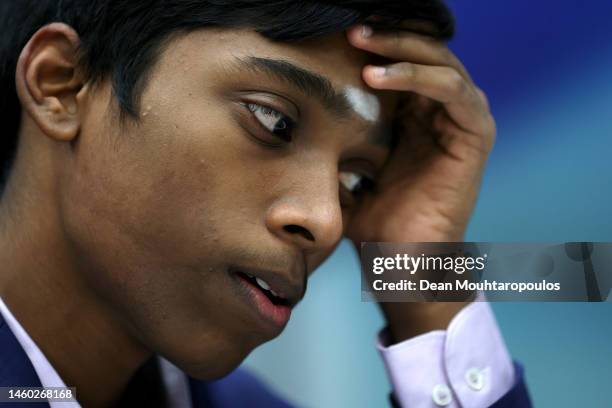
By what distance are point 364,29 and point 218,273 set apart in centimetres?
46

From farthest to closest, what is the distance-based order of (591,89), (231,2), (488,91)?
(488,91) < (591,89) < (231,2)

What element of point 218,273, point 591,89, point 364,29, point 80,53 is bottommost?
point 218,273

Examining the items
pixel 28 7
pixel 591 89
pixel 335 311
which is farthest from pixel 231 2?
pixel 335 311

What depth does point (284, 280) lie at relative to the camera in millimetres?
1140

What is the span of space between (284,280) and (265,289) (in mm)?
41

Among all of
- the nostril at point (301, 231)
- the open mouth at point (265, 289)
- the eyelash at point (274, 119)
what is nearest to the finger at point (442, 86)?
the eyelash at point (274, 119)

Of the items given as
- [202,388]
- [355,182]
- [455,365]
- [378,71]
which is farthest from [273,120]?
[202,388]

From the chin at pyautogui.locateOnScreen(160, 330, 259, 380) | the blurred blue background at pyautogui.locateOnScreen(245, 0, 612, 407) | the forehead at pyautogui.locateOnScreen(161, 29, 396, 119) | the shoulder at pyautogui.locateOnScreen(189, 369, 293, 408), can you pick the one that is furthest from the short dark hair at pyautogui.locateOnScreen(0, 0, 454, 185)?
the shoulder at pyautogui.locateOnScreen(189, 369, 293, 408)

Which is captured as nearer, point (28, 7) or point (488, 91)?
point (28, 7)

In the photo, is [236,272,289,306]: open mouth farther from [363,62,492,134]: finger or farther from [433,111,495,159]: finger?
[433,111,495,159]: finger

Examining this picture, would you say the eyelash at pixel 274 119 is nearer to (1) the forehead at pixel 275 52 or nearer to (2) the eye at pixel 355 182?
(1) the forehead at pixel 275 52

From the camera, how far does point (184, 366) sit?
1188 millimetres

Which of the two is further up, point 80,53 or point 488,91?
point 488,91

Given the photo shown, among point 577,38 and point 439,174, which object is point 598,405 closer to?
point 439,174
